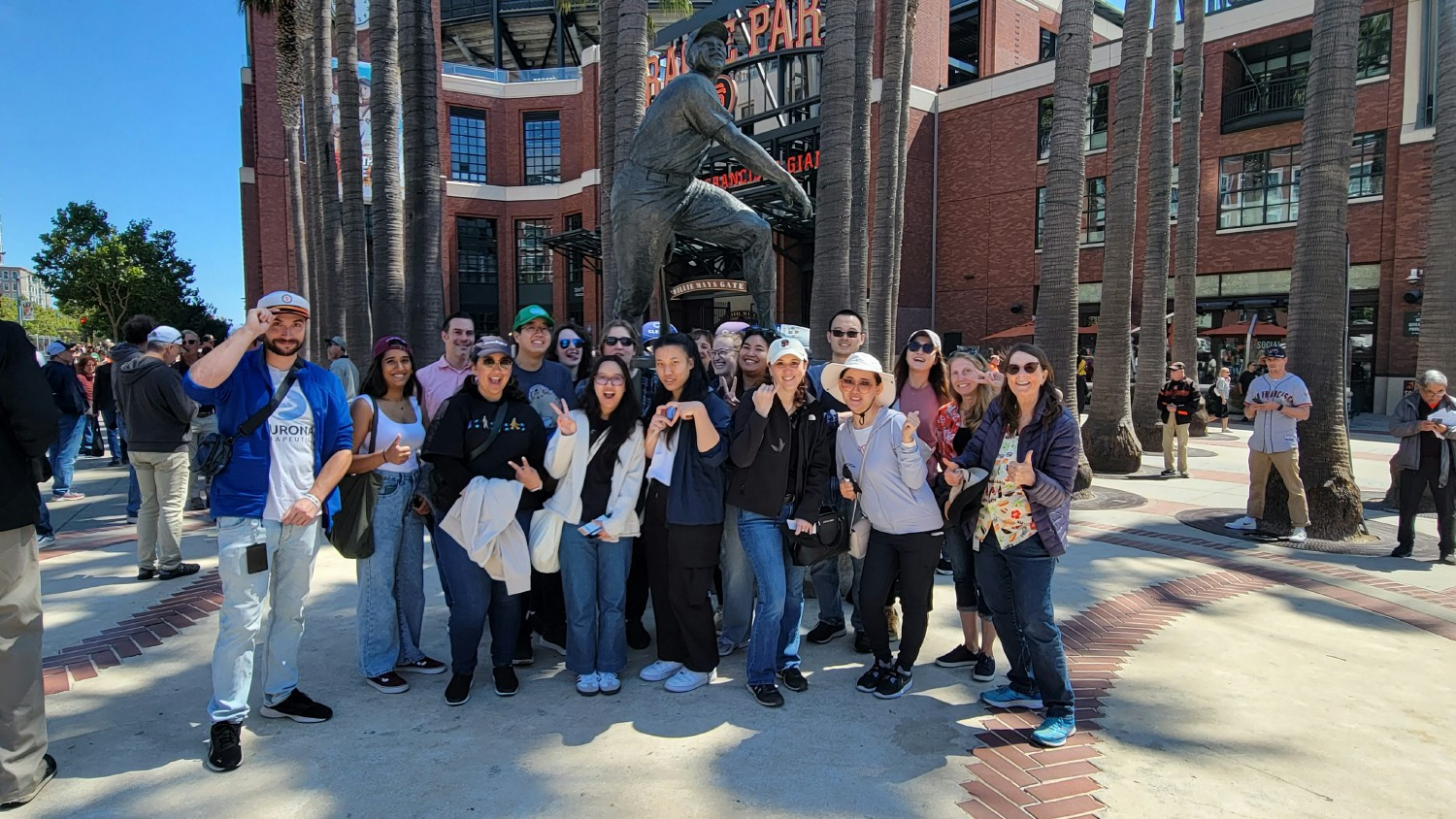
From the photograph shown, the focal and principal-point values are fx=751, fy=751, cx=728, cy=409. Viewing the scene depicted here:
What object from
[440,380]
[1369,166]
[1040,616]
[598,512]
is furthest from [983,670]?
[1369,166]

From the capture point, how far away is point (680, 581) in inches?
152

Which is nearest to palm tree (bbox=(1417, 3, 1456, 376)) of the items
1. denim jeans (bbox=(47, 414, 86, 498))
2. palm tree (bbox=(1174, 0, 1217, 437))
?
palm tree (bbox=(1174, 0, 1217, 437))

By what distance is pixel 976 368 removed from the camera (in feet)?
13.7

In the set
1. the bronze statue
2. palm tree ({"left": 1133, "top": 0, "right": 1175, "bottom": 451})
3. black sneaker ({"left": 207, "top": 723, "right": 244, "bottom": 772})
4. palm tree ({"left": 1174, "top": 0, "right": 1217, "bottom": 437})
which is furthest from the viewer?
palm tree ({"left": 1174, "top": 0, "right": 1217, "bottom": 437})

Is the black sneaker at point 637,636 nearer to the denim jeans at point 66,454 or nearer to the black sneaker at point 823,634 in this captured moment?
the black sneaker at point 823,634

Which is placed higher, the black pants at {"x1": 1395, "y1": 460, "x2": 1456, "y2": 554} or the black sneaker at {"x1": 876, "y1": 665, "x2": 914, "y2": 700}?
the black pants at {"x1": 1395, "y1": 460, "x2": 1456, "y2": 554}

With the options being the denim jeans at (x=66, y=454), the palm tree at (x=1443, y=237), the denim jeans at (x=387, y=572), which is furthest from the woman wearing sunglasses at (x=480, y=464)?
the palm tree at (x=1443, y=237)

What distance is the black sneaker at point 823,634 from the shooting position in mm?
4594

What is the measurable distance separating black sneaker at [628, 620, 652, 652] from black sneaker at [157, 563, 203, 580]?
3.87m

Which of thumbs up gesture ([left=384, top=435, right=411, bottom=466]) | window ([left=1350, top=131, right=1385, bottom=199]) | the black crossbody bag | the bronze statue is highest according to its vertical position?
window ([left=1350, top=131, right=1385, bottom=199])

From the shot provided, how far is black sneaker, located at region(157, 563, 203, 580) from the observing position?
5801mm

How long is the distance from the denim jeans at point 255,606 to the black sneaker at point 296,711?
0.11 ft

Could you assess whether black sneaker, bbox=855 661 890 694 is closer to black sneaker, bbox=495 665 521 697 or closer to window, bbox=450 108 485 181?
black sneaker, bbox=495 665 521 697

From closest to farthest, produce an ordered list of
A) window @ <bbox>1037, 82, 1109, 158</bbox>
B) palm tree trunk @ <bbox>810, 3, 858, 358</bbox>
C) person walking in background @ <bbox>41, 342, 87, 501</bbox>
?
palm tree trunk @ <bbox>810, 3, 858, 358</bbox> → person walking in background @ <bbox>41, 342, 87, 501</bbox> → window @ <bbox>1037, 82, 1109, 158</bbox>
